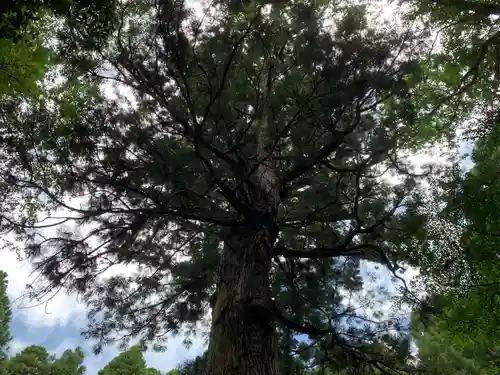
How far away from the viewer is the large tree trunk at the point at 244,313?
2660 millimetres

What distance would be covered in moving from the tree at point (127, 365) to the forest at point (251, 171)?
8548 mm

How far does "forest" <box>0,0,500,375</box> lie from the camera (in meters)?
3.15

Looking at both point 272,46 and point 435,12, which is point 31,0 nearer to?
point 272,46

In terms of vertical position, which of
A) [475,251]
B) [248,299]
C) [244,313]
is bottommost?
[244,313]

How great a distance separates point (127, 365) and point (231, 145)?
448 inches

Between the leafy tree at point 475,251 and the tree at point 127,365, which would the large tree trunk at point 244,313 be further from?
the tree at point 127,365

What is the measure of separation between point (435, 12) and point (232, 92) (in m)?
2.56

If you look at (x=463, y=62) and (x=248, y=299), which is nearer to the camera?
(x=248, y=299)

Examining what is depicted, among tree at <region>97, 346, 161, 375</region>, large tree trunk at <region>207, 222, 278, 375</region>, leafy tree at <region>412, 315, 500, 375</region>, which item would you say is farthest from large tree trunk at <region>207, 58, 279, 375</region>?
tree at <region>97, 346, 161, 375</region>

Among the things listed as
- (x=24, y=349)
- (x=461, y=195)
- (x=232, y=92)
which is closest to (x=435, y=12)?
(x=461, y=195)

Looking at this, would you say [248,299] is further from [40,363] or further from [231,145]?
[40,363]

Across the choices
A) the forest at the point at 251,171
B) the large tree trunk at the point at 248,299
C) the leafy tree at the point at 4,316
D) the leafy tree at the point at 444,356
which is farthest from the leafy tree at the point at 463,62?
the leafy tree at the point at 4,316

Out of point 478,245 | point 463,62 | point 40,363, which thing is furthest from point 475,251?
point 40,363

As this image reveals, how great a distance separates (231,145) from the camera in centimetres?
335
